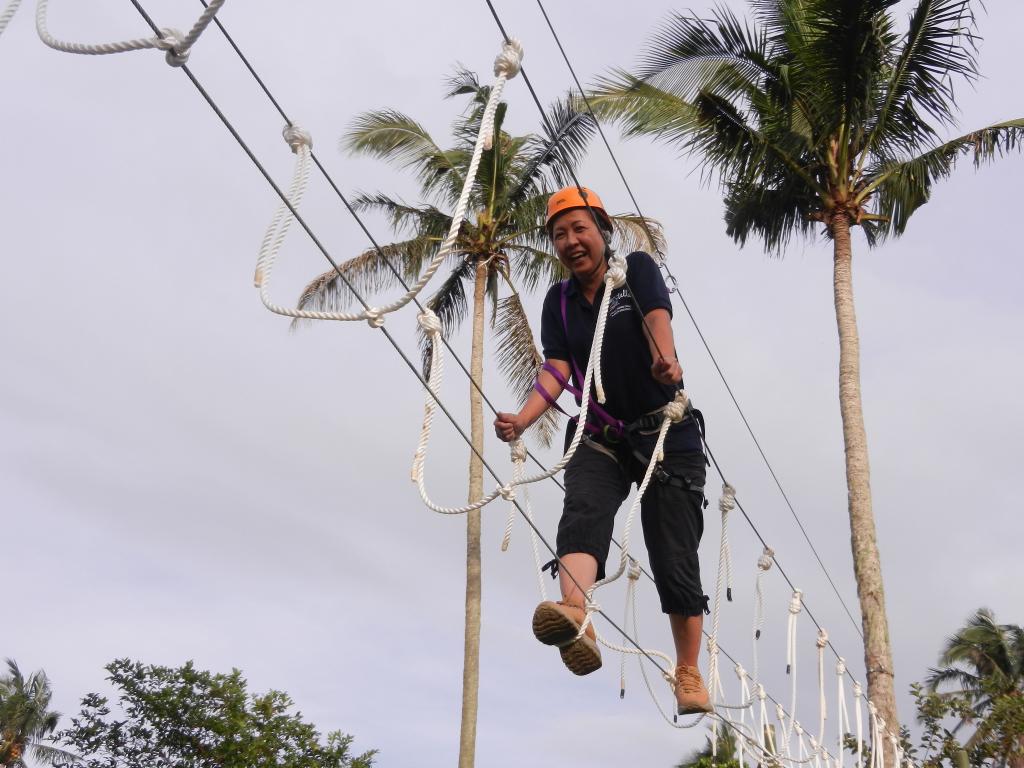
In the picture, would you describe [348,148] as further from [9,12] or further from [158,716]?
[9,12]

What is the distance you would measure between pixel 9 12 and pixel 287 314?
96 centimetres

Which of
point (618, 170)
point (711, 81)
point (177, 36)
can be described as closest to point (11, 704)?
point (711, 81)

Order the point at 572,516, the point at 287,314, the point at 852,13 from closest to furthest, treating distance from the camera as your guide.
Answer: the point at 287,314 → the point at 572,516 → the point at 852,13

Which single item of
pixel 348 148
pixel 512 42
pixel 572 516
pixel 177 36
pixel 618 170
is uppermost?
pixel 348 148

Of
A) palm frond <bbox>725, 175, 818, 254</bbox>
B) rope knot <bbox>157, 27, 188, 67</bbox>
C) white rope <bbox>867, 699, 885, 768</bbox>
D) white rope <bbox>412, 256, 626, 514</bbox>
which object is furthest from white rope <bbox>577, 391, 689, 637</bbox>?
palm frond <bbox>725, 175, 818, 254</bbox>

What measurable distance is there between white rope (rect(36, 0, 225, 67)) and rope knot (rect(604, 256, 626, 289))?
1.62 m

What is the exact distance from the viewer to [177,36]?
255 cm

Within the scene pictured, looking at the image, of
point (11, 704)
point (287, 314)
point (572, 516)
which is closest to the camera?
point (287, 314)

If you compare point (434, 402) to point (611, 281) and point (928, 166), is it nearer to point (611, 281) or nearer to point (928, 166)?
point (611, 281)

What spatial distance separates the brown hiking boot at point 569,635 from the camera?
3.59 meters

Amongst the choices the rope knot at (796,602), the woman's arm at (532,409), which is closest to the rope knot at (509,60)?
the woman's arm at (532,409)

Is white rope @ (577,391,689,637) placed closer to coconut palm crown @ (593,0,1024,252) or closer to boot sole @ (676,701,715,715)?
boot sole @ (676,701,715,715)

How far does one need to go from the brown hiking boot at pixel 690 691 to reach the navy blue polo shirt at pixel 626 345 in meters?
0.80

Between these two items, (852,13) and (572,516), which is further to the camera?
(852,13)
